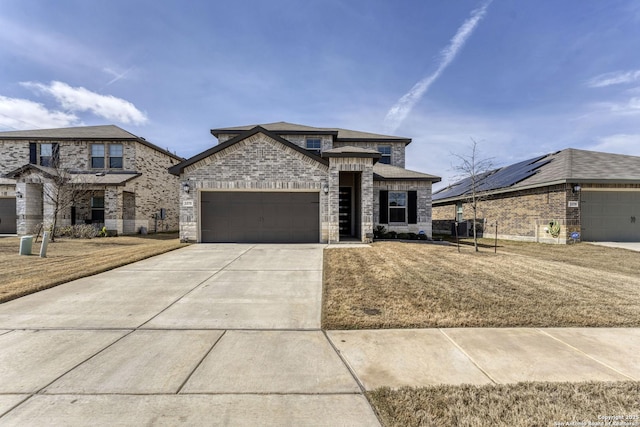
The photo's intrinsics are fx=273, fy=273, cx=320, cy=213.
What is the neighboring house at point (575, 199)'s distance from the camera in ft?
45.6

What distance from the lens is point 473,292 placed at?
565 cm

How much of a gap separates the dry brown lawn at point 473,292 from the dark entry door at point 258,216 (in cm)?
404

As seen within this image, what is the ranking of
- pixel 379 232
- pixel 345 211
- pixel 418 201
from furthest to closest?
pixel 345 211 < pixel 418 201 < pixel 379 232

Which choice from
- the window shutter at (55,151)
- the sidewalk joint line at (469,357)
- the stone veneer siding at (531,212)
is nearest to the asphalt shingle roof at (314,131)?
the stone veneer siding at (531,212)

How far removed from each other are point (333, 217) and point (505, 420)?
420 inches

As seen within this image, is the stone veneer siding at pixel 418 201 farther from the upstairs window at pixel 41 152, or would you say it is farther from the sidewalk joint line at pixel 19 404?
the upstairs window at pixel 41 152

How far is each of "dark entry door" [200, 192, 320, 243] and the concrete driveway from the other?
265 inches

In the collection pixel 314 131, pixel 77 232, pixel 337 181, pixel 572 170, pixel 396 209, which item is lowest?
pixel 77 232

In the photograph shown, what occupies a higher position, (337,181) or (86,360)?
(337,181)

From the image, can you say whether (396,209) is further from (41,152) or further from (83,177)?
(41,152)

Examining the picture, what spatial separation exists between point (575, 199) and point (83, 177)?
96.3ft

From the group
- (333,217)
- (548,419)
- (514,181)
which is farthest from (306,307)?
(514,181)

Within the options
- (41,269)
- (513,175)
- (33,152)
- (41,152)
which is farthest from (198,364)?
Answer: (33,152)

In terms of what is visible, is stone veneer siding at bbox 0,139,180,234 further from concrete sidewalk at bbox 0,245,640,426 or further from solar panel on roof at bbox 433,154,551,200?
solar panel on roof at bbox 433,154,551,200
